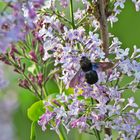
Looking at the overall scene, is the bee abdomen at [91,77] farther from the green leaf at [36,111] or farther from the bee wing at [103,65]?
the green leaf at [36,111]

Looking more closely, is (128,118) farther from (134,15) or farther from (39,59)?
(134,15)

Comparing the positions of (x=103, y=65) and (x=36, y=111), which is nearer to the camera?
(x=103, y=65)

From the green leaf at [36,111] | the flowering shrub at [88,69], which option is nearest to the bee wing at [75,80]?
the flowering shrub at [88,69]

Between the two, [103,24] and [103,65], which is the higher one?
[103,24]

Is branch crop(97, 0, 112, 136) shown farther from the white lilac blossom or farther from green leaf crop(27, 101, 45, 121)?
green leaf crop(27, 101, 45, 121)

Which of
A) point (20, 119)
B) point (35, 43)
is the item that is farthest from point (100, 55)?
point (20, 119)

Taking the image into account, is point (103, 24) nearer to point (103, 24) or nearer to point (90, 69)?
point (103, 24)

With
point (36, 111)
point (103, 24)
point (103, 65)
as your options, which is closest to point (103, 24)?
point (103, 24)

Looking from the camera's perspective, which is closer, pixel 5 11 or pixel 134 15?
pixel 5 11
